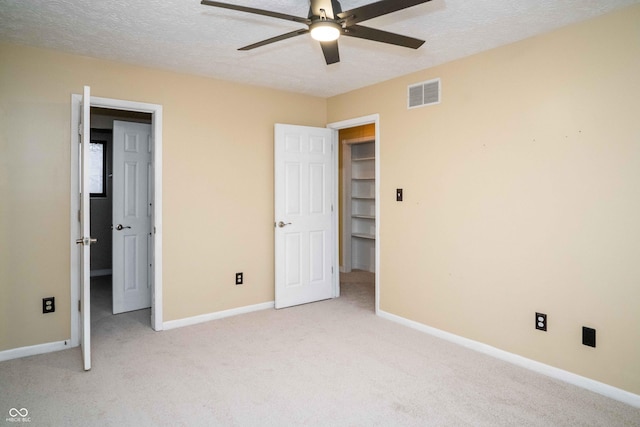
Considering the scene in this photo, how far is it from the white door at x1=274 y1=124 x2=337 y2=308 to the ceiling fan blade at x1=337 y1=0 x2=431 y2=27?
250cm

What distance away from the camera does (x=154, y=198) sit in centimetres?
379

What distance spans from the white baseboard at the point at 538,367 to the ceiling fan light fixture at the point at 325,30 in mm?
2660

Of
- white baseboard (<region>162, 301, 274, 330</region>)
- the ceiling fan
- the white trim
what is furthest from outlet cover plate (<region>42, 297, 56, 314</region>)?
the white trim

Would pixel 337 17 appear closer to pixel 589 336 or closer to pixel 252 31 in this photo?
pixel 252 31

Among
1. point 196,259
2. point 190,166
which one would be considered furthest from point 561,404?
point 190,166

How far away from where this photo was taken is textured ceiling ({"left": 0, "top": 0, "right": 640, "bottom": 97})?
8.04 ft

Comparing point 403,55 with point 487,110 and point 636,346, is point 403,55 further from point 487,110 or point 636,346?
point 636,346

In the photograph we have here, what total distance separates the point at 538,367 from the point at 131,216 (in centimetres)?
410

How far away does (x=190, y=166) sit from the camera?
3961 mm

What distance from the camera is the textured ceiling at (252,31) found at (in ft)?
8.04

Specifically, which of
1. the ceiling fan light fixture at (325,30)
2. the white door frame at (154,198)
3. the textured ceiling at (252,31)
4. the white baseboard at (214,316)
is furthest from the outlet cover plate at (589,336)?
the white door frame at (154,198)

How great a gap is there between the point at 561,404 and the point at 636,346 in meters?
0.59

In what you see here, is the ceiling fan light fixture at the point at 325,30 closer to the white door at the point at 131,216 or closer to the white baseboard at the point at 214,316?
the white door at the point at 131,216

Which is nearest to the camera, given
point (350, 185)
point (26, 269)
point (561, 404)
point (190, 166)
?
point (561, 404)
